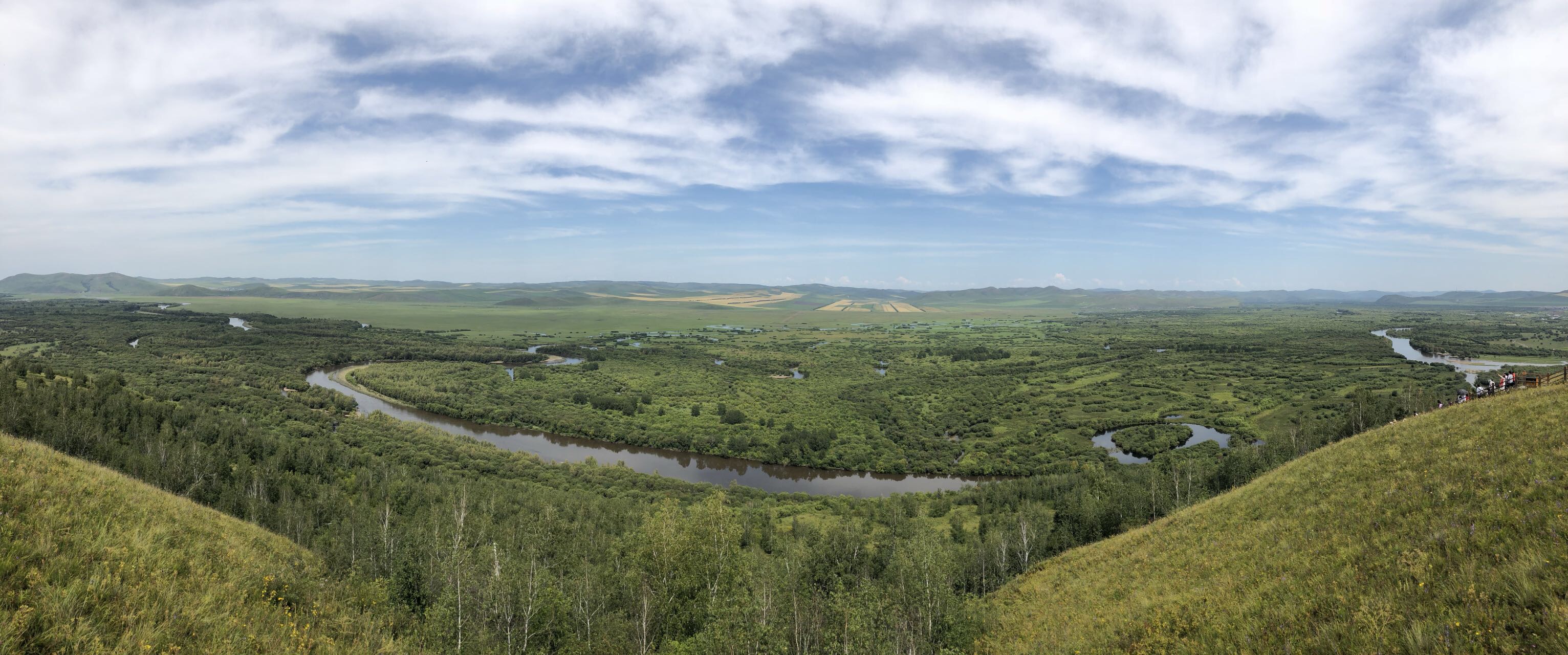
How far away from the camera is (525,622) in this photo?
20.8 meters

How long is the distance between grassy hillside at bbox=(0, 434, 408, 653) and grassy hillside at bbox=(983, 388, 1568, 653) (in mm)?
17648

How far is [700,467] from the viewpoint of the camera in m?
70.8

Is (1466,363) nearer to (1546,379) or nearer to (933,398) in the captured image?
(933,398)

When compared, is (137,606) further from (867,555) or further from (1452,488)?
(867,555)

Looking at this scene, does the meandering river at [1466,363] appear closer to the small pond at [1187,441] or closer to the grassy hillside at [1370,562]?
the small pond at [1187,441]

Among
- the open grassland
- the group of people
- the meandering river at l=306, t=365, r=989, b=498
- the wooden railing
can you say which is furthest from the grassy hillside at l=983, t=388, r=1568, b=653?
the open grassland

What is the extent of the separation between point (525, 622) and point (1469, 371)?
160471 mm

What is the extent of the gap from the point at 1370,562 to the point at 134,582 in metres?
23.4

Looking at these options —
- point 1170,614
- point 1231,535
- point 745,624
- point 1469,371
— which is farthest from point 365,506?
point 1469,371

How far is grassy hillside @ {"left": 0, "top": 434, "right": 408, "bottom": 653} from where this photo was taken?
664cm

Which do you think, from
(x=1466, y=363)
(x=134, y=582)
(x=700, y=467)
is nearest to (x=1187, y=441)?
(x=700, y=467)

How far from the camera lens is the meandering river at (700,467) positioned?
6456cm

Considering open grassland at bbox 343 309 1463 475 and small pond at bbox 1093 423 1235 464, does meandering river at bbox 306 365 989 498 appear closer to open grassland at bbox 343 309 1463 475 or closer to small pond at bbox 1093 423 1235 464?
open grassland at bbox 343 309 1463 475

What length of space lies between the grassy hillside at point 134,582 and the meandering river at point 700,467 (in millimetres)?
52616
